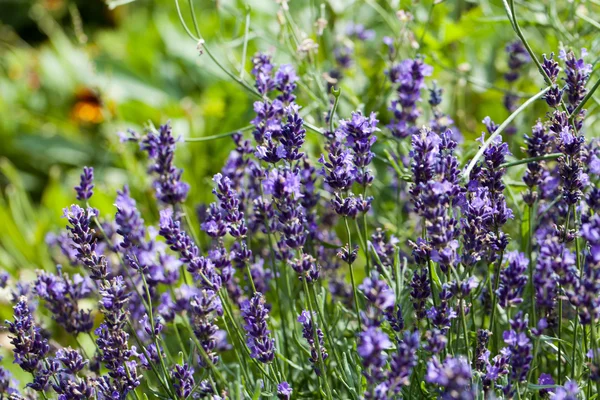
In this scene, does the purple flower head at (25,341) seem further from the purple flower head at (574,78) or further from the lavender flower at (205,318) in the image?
the purple flower head at (574,78)

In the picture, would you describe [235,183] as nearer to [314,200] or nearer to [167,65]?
[314,200]

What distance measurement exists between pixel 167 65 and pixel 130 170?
5.03 ft

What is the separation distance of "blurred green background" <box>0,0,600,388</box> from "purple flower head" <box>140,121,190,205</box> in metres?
0.31

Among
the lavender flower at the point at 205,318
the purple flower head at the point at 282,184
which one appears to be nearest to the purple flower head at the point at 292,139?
the purple flower head at the point at 282,184

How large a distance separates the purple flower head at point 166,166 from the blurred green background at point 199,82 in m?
0.31

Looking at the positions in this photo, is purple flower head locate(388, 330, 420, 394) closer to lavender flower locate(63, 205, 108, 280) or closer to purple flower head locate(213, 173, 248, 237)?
purple flower head locate(213, 173, 248, 237)

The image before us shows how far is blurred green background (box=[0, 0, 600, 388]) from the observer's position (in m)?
2.35

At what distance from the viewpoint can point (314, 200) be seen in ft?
5.77

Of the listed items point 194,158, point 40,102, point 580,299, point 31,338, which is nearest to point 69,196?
point 194,158

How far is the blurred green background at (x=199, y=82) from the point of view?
92.4 inches

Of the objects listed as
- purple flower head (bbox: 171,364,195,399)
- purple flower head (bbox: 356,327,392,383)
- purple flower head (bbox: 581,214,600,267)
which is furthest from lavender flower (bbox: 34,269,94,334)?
purple flower head (bbox: 581,214,600,267)

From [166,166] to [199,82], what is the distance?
289 centimetres

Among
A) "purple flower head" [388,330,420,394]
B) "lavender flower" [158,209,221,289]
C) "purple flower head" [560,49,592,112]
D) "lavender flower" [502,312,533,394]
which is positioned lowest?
"purple flower head" [388,330,420,394]

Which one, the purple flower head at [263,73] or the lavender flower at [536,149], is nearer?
the lavender flower at [536,149]
